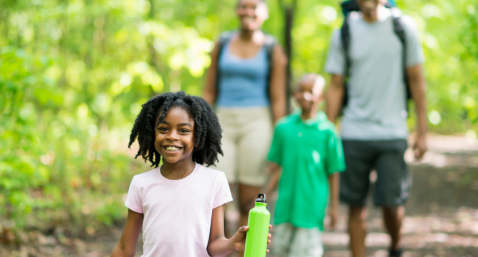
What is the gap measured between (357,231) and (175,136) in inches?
90.5

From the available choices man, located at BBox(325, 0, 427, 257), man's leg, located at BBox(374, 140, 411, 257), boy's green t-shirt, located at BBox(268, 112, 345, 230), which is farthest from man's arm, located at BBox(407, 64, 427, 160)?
boy's green t-shirt, located at BBox(268, 112, 345, 230)

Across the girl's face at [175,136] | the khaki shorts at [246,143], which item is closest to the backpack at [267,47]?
the khaki shorts at [246,143]

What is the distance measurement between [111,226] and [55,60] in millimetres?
2565

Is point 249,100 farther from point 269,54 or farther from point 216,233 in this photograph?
point 216,233

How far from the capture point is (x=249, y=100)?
393 cm

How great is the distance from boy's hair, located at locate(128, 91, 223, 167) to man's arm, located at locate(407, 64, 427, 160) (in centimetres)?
209

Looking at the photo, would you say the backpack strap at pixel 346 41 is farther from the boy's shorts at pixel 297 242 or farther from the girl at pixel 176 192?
the girl at pixel 176 192

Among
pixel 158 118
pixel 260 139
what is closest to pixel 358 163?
pixel 260 139

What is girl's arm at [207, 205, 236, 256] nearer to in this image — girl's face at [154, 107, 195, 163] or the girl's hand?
the girl's hand

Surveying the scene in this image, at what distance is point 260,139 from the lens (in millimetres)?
3947

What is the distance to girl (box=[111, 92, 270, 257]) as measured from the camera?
2.10 meters

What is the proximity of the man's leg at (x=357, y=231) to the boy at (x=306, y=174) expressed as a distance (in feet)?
1.34

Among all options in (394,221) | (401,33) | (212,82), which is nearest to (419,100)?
(401,33)

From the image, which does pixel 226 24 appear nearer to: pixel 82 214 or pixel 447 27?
pixel 447 27
